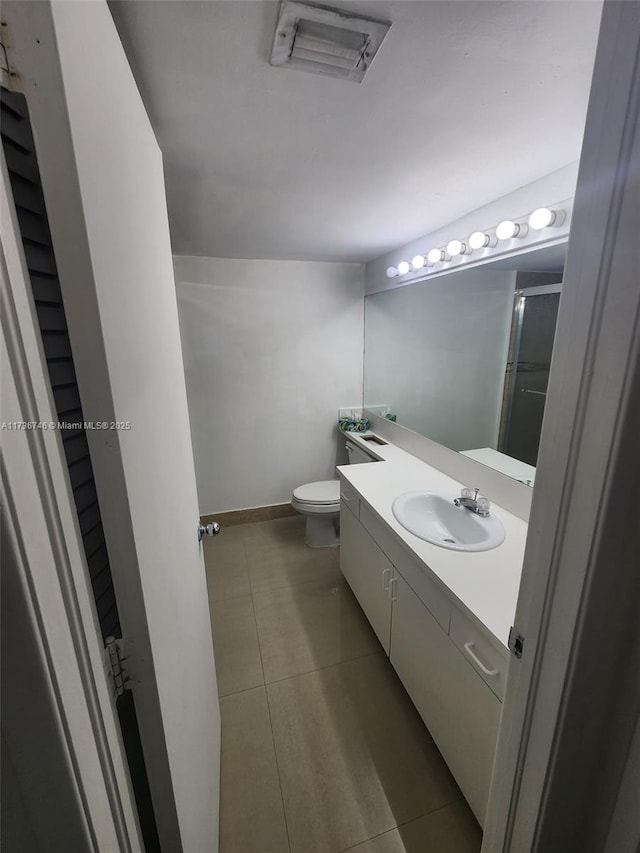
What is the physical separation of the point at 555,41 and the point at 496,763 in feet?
4.99

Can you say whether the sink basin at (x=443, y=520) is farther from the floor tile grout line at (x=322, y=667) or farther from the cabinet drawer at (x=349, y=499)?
the floor tile grout line at (x=322, y=667)

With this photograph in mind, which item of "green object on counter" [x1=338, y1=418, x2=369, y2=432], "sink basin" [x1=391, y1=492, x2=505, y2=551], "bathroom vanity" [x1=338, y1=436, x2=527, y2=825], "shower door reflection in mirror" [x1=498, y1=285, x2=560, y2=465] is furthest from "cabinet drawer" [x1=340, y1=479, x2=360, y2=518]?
"green object on counter" [x1=338, y1=418, x2=369, y2=432]

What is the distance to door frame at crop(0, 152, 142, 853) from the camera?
35 centimetres

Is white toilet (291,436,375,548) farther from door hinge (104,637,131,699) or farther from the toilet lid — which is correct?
door hinge (104,637,131,699)

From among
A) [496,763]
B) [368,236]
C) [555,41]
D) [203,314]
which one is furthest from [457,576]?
[203,314]

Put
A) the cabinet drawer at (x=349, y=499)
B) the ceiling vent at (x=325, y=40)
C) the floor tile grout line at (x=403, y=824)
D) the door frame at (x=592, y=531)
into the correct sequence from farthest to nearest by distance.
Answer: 1. the cabinet drawer at (x=349, y=499)
2. the floor tile grout line at (x=403, y=824)
3. the ceiling vent at (x=325, y=40)
4. the door frame at (x=592, y=531)

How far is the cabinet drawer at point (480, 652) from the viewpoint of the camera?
91cm

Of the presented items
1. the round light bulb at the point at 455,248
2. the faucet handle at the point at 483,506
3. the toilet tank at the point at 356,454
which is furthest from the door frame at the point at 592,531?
the toilet tank at the point at 356,454

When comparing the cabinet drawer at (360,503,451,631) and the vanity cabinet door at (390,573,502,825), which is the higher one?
the cabinet drawer at (360,503,451,631)

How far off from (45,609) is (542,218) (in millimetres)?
1665

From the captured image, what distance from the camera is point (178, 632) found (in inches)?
31.3

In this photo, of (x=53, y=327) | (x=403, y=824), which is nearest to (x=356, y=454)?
(x=403, y=824)

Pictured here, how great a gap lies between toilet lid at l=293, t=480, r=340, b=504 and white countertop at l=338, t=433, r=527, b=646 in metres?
0.56

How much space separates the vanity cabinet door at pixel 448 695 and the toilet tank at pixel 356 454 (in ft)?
3.73
